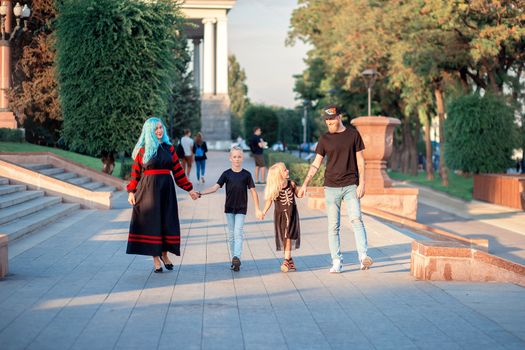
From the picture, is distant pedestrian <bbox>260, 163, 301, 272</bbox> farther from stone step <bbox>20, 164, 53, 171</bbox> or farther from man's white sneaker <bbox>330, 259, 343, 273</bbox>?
stone step <bbox>20, 164, 53, 171</bbox>

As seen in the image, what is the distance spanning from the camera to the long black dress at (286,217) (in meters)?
10.6

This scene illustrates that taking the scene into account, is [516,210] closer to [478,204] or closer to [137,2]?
[478,204]

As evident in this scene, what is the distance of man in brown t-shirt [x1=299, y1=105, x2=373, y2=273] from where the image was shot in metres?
10.5

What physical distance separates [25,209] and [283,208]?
7220 millimetres

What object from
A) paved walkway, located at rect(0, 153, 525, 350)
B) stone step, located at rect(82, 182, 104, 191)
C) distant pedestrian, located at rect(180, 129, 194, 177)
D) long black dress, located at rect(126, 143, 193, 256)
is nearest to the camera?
paved walkway, located at rect(0, 153, 525, 350)

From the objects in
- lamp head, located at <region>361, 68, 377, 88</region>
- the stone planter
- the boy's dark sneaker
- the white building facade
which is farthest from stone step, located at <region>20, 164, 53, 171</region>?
the white building facade

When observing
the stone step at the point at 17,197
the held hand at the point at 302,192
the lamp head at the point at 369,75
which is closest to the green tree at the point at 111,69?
the stone step at the point at 17,197

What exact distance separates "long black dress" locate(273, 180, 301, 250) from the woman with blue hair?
1.03 meters

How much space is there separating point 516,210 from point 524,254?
13430 millimetres

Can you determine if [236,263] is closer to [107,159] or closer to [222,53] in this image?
[107,159]

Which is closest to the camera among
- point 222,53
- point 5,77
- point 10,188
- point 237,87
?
point 10,188

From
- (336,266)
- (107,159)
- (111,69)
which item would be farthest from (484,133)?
(336,266)

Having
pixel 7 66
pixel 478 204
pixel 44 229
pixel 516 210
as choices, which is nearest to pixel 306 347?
pixel 44 229

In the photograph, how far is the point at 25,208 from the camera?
53.8ft
